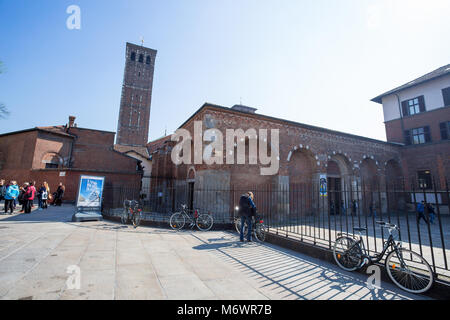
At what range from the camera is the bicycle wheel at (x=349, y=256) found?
4.32 m

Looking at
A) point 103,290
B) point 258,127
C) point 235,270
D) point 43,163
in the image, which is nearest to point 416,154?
point 258,127

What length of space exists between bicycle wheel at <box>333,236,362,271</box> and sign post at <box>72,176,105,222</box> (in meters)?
9.55

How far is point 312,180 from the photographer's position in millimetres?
14969

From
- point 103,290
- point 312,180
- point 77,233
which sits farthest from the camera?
point 312,180

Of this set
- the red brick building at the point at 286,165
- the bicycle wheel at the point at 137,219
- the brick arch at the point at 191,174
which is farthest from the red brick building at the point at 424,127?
the bicycle wheel at the point at 137,219

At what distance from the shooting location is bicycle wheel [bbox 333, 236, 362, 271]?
4.32 meters

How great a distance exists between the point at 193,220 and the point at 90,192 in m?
4.92

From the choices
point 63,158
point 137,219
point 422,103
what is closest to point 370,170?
point 422,103

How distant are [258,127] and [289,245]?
339 inches

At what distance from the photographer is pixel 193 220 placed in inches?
352

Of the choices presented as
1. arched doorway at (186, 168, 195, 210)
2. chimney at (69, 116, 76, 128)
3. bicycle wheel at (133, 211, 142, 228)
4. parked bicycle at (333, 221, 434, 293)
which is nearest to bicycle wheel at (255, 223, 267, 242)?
parked bicycle at (333, 221, 434, 293)

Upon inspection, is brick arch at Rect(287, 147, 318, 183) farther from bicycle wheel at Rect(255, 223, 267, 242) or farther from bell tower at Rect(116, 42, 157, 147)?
bell tower at Rect(116, 42, 157, 147)

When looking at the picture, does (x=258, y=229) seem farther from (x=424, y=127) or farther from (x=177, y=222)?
(x=424, y=127)

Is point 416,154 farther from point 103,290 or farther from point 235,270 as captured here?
point 103,290
